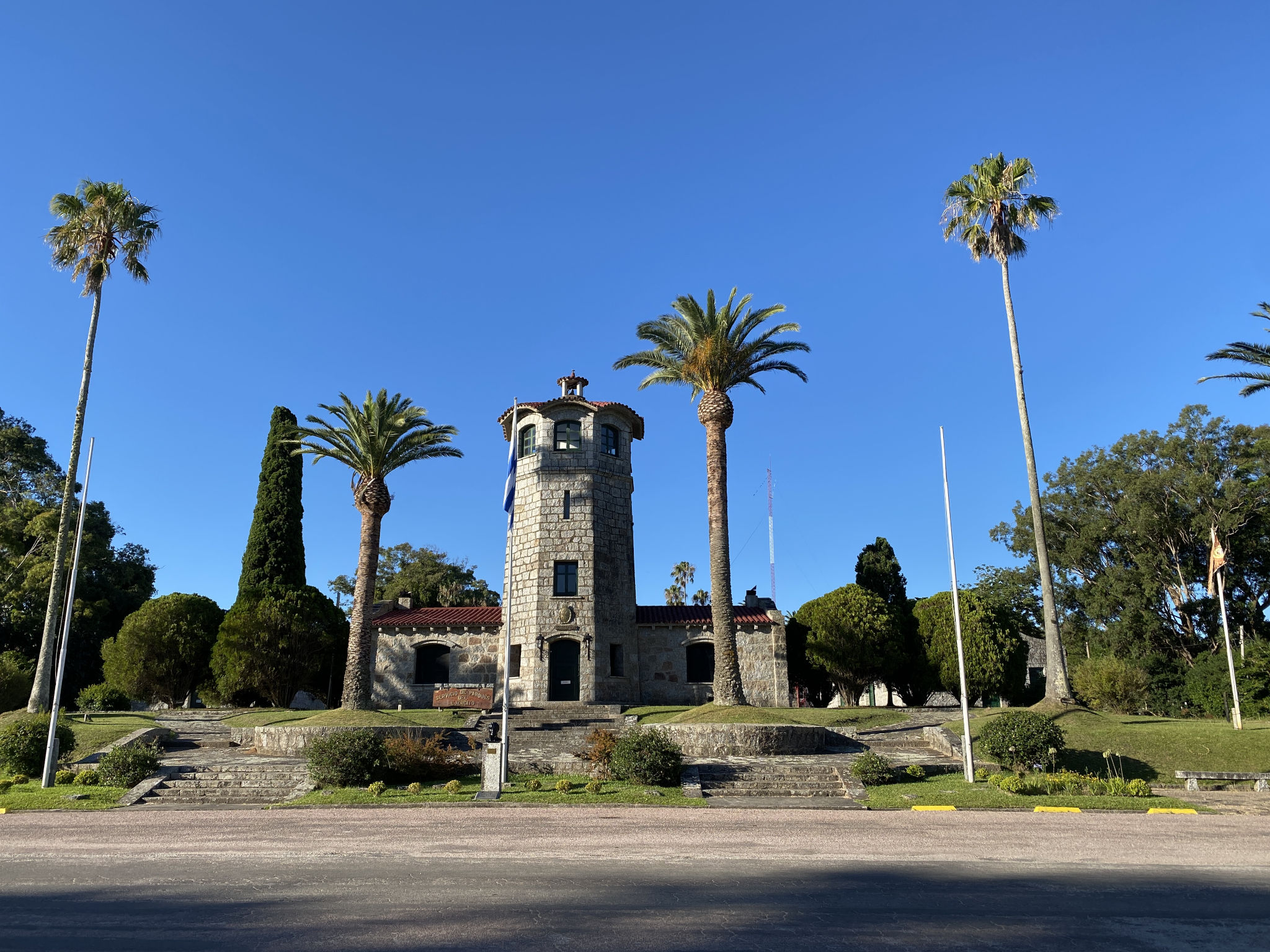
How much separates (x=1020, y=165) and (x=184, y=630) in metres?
35.9

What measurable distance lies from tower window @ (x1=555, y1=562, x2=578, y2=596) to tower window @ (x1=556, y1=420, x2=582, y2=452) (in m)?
4.78

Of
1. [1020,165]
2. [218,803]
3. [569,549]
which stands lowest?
[218,803]

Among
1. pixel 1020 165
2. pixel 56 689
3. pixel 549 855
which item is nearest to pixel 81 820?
pixel 56 689

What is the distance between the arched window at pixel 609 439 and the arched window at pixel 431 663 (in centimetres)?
1009

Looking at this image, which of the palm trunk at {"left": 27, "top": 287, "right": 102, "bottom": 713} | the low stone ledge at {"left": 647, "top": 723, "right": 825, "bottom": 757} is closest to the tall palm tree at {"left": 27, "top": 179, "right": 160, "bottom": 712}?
the palm trunk at {"left": 27, "top": 287, "right": 102, "bottom": 713}

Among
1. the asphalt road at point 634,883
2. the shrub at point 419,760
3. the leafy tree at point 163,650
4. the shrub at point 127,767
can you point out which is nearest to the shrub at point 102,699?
the leafy tree at point 163,650

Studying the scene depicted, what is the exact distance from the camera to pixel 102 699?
29.9m

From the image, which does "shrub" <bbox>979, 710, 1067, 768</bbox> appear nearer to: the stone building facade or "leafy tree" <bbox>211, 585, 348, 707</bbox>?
the stone building facade

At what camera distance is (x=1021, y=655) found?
32469mm

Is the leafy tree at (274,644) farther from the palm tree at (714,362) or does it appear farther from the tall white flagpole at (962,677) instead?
the tall white flagpole at (962,677)

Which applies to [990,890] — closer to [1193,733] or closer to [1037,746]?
[1037,746]

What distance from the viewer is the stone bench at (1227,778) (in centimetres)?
1797

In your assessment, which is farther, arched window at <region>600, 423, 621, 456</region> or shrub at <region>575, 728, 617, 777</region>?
→ arched window at <region>600, 423, 621, 456</region>

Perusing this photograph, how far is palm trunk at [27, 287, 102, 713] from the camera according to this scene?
2575cm
